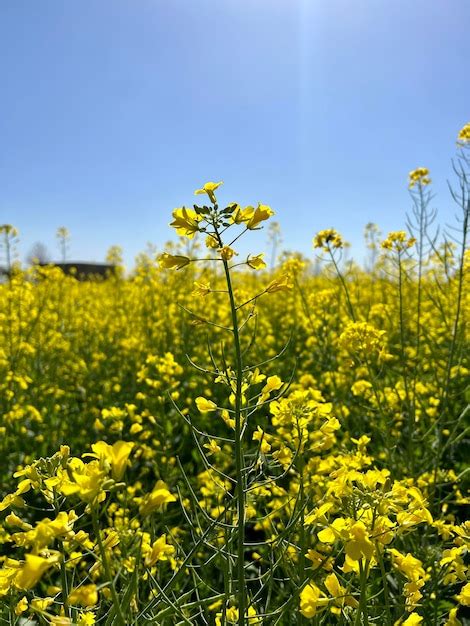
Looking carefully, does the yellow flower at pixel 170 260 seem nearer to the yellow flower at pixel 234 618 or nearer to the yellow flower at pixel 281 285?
the yellow flower at pixel 281 285

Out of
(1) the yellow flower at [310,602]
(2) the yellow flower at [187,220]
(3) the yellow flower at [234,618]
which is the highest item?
(2) the yellow flower at [187,220]

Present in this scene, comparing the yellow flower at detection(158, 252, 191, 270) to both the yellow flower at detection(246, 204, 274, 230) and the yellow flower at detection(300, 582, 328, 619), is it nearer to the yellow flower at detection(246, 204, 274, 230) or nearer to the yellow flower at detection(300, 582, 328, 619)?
the yellow flower at detection(246, 204, 274, 230)

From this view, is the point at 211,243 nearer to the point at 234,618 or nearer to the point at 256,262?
the point at 256,262

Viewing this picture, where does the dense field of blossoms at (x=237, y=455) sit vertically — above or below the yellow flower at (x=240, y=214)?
below

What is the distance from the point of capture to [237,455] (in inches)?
38.9

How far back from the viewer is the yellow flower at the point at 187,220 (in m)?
1.06

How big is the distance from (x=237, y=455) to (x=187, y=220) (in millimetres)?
500

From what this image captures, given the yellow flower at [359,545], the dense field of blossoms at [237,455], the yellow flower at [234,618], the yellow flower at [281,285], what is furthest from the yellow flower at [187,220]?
the yellow flower at [234,618]

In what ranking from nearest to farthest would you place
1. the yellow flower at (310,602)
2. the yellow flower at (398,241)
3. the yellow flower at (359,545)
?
the yellow flower at (359,545), the yellow flower at (310,602), the yellow flower at (398,241)

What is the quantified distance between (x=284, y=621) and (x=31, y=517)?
1.89 m

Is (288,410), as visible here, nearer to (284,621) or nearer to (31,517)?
(284,621)

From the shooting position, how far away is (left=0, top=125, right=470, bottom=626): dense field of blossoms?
3.03 feet

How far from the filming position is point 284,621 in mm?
1769

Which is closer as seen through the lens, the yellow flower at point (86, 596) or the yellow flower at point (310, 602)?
the yellow flower at point (86, 596)
